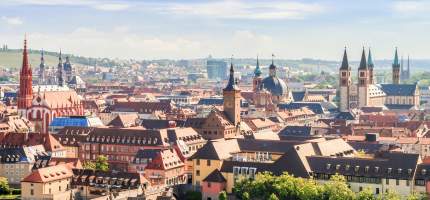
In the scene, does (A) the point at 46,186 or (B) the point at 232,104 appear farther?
(B) the point at 232,104

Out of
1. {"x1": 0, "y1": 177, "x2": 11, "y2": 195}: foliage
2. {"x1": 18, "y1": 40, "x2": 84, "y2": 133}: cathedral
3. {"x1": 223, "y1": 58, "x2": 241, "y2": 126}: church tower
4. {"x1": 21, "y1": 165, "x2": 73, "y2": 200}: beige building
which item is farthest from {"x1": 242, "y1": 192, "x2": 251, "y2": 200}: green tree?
{"x1": 18, "y1": 40, "x2": 84, "y2": 133}: cathedral

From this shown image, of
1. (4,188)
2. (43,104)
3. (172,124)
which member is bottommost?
(4,188)

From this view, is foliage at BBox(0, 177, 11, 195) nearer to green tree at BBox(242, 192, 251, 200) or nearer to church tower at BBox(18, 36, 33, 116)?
green tree at BBox(242, 192, 251, 200)

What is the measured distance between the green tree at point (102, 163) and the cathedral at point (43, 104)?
41336 millimetres

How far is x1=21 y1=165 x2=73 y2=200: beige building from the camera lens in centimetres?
11294

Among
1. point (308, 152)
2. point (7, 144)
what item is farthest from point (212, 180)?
point (7, 144)

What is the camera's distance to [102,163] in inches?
5221

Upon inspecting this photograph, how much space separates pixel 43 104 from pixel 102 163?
51.7 meters

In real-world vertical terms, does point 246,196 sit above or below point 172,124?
below

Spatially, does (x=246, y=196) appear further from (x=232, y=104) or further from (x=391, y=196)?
(x=232, y=104)

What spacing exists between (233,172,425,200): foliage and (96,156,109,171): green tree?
28.1 metres

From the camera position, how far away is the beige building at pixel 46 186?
371 ft

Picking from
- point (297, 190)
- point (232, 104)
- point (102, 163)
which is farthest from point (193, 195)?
point (232, 104)

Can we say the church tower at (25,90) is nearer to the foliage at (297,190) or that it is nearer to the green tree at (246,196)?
the foliage at (297,190)
